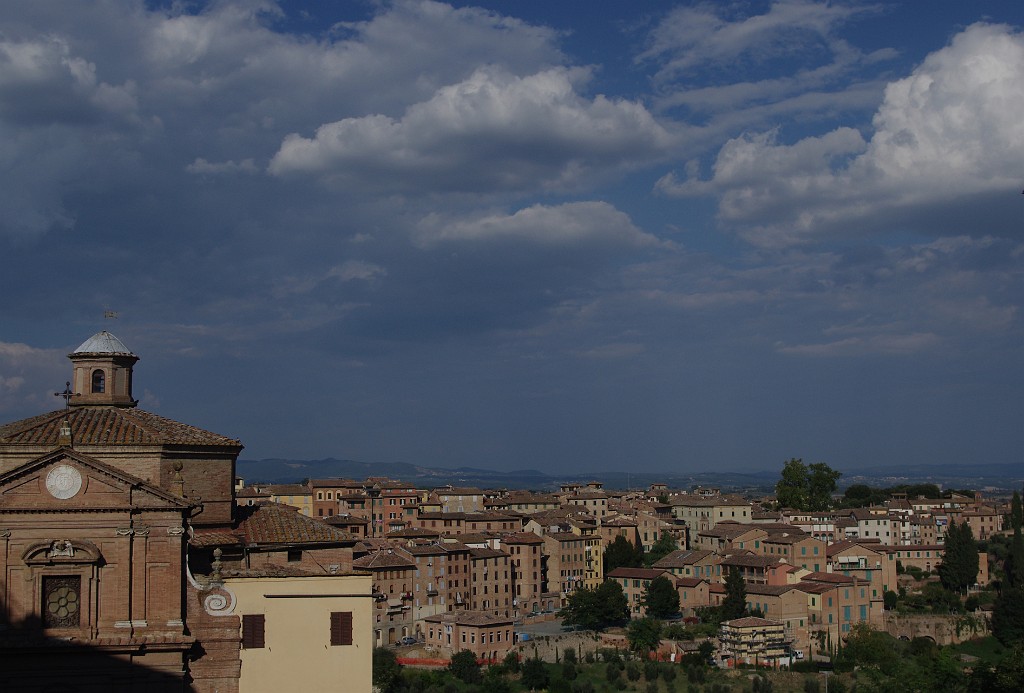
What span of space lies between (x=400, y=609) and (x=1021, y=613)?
39.8m

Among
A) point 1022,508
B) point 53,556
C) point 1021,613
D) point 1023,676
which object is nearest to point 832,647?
point 1021,613

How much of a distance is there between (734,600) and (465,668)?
2026 centimetres

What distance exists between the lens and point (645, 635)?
67688 mm

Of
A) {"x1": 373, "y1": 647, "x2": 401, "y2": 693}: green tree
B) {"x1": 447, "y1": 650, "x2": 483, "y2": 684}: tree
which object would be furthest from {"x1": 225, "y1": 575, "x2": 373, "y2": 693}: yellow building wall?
{"x1": 447, "y1": 650, "x2": 483, "y2": 684}: tree

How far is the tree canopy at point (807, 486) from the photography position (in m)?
115

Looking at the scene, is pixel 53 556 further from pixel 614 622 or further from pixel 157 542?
pixel 614 622

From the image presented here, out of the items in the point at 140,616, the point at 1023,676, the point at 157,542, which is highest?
the point at 157,542

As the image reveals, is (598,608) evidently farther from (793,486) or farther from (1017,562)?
(793,486)

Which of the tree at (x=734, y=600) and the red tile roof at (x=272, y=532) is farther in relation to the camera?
the tree at (x=734, y=600)

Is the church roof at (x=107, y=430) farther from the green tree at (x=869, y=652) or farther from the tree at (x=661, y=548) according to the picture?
the tree at (x=661, y=548)

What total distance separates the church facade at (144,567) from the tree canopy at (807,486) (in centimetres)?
9666

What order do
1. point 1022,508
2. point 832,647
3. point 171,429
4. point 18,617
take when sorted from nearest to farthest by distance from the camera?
1. point 18,617
2. point 171,429
3. point 832,647
4. point 1022,508

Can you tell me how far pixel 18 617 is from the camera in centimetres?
2002

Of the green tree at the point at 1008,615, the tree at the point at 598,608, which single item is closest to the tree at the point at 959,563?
the green tree at the point at 1008,615
